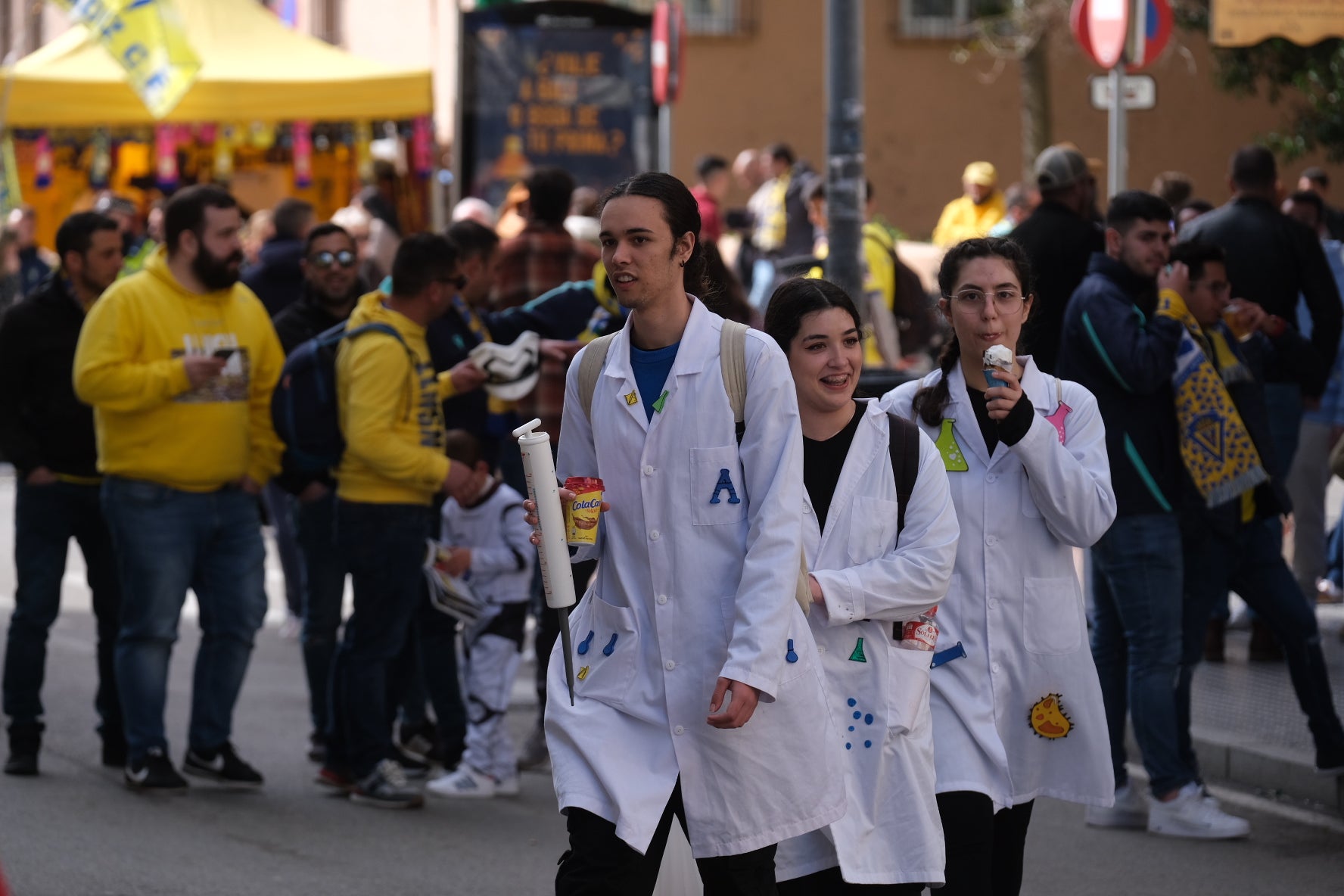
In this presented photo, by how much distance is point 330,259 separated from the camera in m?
8.01

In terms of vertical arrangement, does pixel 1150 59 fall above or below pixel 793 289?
above

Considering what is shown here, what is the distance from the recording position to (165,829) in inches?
273

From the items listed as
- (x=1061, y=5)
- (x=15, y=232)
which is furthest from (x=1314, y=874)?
(x=1061, y=5)

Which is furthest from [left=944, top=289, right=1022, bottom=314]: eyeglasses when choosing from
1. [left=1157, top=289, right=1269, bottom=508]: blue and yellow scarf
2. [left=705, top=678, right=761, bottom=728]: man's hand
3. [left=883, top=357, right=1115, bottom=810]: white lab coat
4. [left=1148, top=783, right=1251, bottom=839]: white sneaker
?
[left=1148, top=783, right=1251, bottom=839]: white sneaker

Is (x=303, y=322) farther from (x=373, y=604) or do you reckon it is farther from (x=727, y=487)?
(x=727, y=487)

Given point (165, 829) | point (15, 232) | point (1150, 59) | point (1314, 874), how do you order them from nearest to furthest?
point (1314, 874), point (165, 829), point (1150, 59), point (15, 232)

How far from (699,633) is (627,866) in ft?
1.64

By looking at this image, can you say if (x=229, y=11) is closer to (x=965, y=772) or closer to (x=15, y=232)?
(x=15, y=232)

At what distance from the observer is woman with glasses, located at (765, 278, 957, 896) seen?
14.2ft

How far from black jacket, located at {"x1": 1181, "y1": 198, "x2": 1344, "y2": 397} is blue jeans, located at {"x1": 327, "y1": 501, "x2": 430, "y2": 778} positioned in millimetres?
3935

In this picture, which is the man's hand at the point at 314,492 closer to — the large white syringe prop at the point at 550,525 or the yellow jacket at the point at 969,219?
the large white syringe prop at the point at 550,525

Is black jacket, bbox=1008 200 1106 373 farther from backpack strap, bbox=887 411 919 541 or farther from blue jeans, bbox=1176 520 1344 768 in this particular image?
backpack strap, bbox=887 411 919 541

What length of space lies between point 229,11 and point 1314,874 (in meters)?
14.7

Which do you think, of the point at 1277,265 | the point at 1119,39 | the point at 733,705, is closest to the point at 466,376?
the point at 733,705
